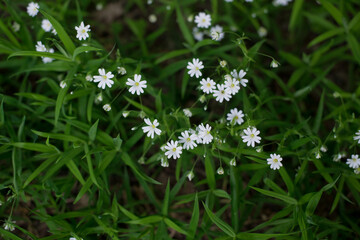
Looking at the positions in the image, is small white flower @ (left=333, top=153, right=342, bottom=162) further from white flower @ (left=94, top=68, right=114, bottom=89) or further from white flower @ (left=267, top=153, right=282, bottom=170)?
white flower @ (left=94, top=68, right=114, bottom=89)

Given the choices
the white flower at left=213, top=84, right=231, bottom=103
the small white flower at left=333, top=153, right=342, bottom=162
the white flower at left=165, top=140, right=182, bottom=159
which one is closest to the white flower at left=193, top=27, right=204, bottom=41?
the white flower at left=213, top=84, right=231, bottom=103

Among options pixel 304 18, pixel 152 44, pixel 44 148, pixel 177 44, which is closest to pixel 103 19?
pixel 152 44

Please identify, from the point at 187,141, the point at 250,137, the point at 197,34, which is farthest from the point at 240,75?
the point at 197,34

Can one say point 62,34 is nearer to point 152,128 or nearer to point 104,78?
point 104,78

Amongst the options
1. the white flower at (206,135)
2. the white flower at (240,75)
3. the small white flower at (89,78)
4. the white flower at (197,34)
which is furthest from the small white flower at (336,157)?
the small white flower at (89,78)

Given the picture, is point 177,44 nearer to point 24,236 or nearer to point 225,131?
point 225,131

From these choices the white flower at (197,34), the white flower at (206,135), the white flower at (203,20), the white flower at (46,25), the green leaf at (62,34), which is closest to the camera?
the white flower at (206,135)

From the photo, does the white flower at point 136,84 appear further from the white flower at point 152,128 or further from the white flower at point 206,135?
the white flower at point 206,135

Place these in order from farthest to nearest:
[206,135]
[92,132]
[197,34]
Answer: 1. [197,34]
2. [92,132]
3. [206,135]

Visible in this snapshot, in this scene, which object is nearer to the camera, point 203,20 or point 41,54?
point 41,54
